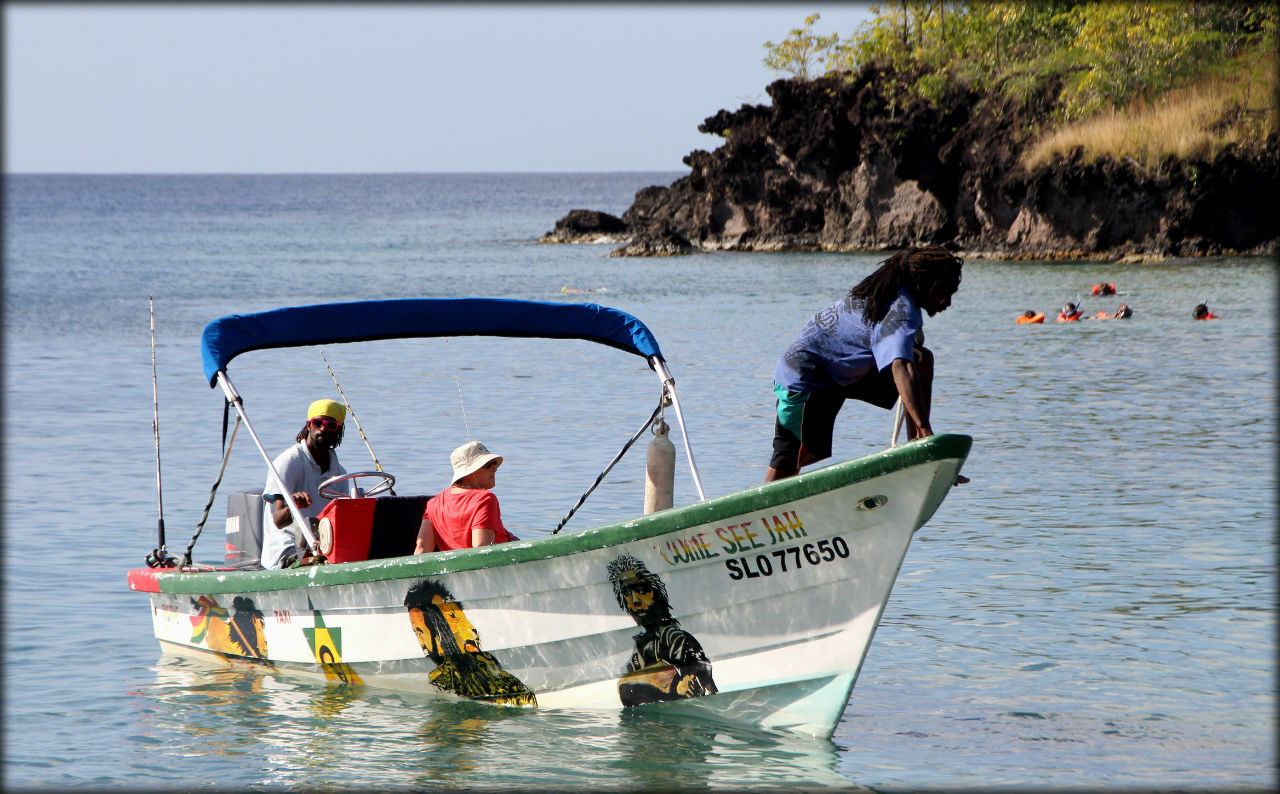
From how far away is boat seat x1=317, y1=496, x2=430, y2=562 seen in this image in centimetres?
755

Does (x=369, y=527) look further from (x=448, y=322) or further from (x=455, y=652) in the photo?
(x=448, y=322)

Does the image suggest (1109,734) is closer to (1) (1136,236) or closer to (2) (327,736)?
(2) (327,736)

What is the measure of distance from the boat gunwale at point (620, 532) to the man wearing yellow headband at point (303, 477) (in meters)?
0.40

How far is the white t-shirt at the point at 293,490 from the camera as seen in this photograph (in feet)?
26.5

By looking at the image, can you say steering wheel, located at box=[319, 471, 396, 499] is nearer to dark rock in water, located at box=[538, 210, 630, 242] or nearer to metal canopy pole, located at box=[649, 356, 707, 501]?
metal canopy pole, located at box=[649, 356, 707, 501]

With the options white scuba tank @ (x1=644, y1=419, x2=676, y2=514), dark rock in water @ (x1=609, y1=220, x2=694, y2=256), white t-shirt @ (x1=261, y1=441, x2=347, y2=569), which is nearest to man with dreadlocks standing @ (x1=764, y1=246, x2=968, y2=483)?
white scuba tank @ (x1=644, y1=419, x2=676, y2=514)

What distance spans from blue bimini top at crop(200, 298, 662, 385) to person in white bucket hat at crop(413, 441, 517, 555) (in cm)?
134

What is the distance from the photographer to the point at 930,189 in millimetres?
50781

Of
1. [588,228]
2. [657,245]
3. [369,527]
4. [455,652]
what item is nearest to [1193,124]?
[657,245]

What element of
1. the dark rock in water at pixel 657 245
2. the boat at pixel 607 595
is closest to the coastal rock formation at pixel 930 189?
the dark rock in water at pixel 657 245

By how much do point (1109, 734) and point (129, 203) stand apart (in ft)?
470

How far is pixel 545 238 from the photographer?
228 feet

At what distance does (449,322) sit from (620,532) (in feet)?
8.00

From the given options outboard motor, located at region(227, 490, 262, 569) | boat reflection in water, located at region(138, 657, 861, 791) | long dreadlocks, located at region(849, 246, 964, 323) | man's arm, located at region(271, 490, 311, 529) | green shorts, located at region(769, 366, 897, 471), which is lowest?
boat reflection in water, located at region(138, 657, 861, 791)
